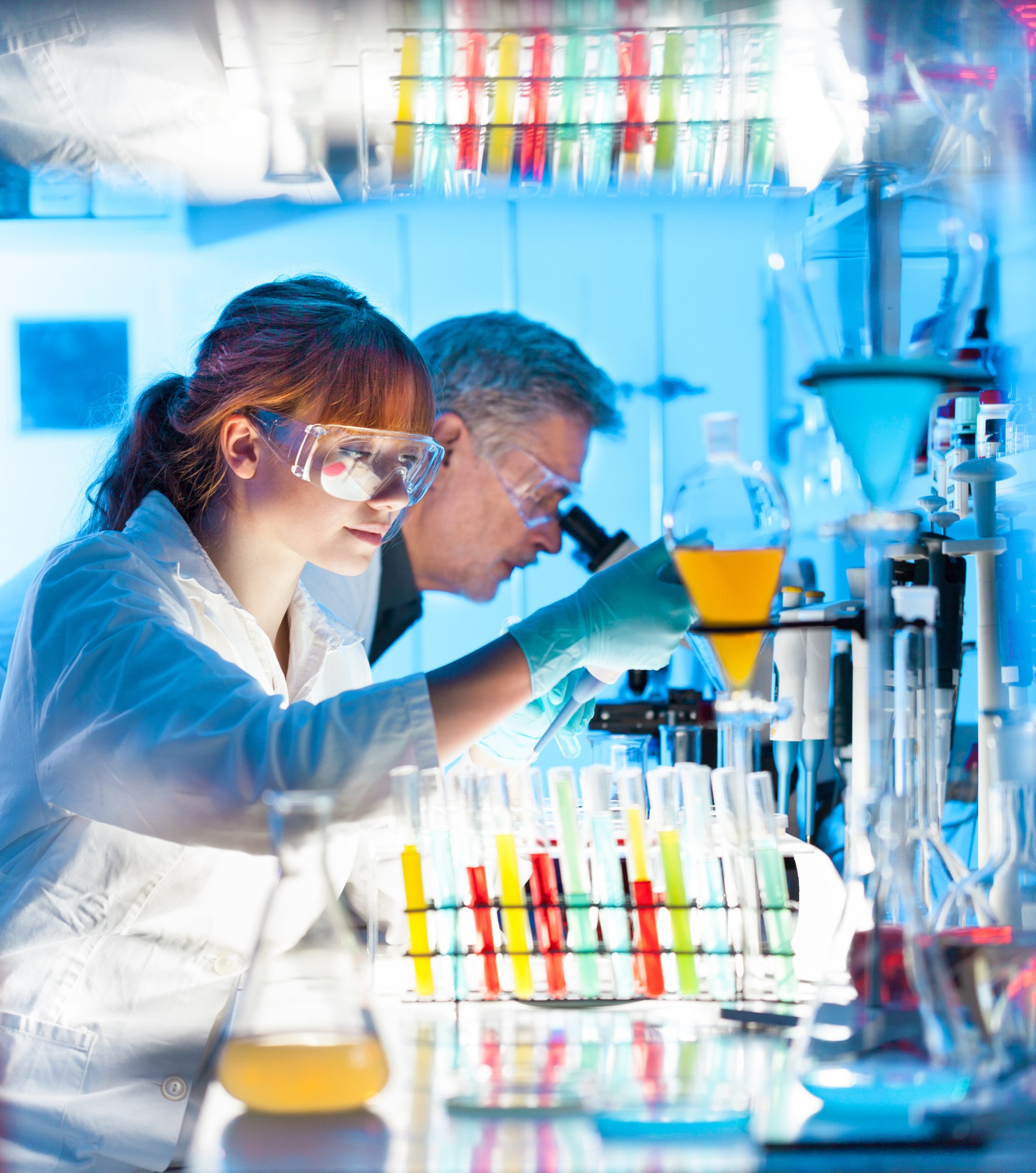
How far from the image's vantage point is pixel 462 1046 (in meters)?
1.16

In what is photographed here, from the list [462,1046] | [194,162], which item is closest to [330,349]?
[462,1046]

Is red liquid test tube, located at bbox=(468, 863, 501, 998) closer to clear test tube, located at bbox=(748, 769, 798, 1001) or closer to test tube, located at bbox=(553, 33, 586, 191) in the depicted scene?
clear test tube, located at bbox=(748, 769, 798, 1001)

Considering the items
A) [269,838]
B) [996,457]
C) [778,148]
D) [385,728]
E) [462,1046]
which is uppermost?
[778,148]

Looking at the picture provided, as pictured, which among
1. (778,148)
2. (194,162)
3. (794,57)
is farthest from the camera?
(194,162)

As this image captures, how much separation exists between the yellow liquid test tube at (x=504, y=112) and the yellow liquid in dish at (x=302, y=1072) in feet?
4.68

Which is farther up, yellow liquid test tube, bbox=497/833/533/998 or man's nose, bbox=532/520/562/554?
man's nose, bbox=532/520/562/554

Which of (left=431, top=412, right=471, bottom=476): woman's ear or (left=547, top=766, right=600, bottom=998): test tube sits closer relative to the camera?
(left=547, top=766, right=600, bottom=998): test tube

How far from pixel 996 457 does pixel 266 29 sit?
1295 mm

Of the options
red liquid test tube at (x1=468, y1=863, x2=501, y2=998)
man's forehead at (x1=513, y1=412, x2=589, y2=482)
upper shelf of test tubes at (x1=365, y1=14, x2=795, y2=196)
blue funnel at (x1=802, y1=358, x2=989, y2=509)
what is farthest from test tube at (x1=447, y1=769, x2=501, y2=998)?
man's forehead at (x1=513, y1=412, x2=589, y2=482)

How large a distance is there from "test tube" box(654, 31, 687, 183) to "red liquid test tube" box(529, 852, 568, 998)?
1251mm

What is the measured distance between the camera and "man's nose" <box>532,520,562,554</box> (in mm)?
3383

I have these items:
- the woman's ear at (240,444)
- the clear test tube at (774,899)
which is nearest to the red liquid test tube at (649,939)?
the clear test tube at (774,899)

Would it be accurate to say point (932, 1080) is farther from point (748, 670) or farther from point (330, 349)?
point (330, 349)

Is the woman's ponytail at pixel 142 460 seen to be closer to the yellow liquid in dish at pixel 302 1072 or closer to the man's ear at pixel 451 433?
the yellow liquid in dish at pixel 302 1072
